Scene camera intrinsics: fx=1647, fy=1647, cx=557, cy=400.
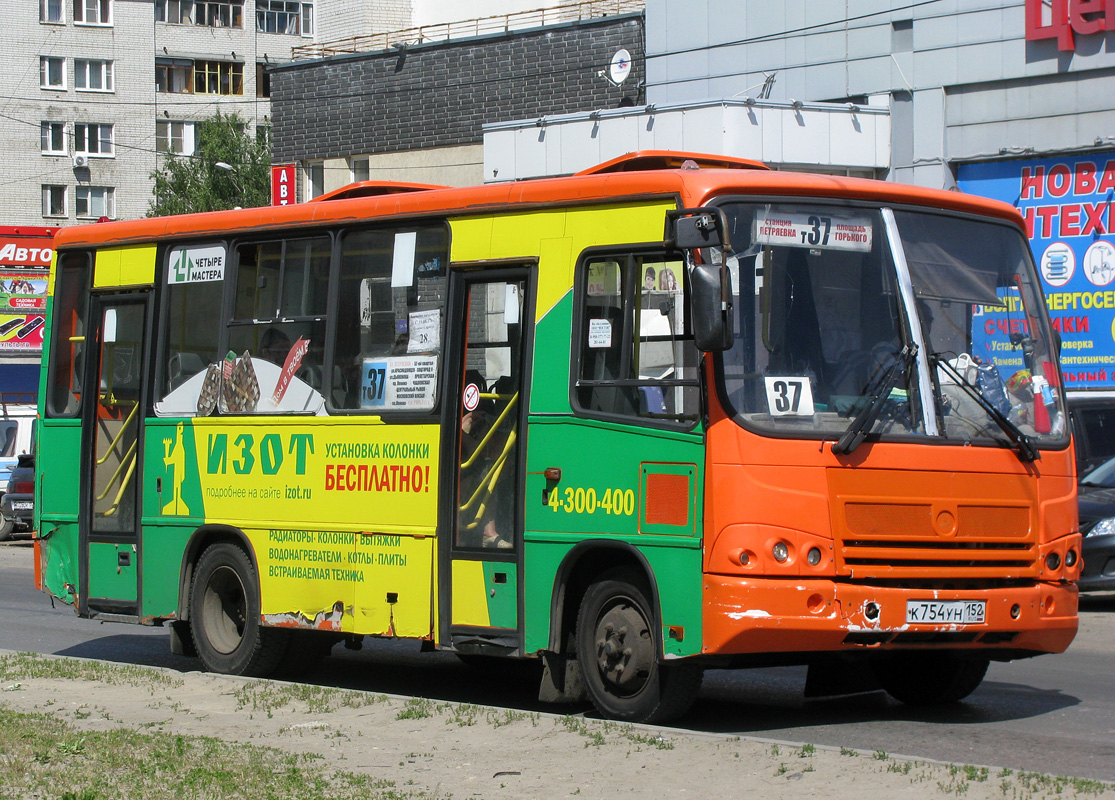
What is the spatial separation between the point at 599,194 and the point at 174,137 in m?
64.3

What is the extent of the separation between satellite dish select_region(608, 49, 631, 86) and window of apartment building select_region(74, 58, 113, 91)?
44601mm

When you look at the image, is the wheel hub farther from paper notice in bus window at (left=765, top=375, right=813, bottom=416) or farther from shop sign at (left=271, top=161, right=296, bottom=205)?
shop sign at (left=271, top=161, right=296, bottom=205)

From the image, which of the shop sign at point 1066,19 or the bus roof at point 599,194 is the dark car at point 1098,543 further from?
the shop sign at point 1066,19

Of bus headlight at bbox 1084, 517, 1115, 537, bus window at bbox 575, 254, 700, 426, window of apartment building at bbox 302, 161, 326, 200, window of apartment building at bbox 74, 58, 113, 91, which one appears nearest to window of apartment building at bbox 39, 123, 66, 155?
window of apartment building at bbox 74, 58, 113, 91

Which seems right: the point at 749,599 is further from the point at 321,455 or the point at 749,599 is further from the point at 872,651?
the point at 321,455

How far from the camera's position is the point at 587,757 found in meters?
7.30

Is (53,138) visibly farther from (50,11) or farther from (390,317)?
(390,317)

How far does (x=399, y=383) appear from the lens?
10.1 metres

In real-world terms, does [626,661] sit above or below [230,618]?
above

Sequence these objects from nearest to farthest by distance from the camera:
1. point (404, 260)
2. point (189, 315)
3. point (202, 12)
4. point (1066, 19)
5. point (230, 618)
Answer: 1. point (404, 260)
2. point (230, 618)
3. point (189, 315)
4. point (1066, 19)
5. point (202, 12)

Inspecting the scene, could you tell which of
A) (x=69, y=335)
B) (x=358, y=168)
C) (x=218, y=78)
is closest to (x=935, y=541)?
(x=69, y=335)

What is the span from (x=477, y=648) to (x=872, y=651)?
7.58 feet

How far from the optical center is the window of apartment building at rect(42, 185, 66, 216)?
A: 220 feet

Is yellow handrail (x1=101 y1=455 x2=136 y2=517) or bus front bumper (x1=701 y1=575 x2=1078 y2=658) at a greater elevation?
yellow handrail (x1=101 y1=455 x2=136 y2=517)
